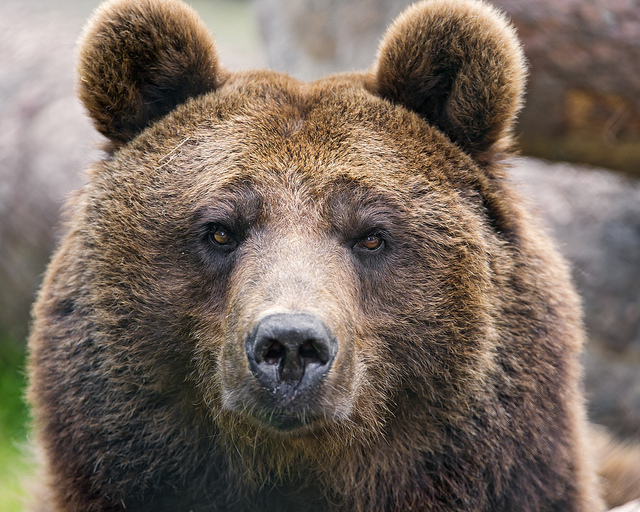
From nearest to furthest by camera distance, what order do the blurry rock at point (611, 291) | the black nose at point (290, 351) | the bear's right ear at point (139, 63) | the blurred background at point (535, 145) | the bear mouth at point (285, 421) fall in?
the black nose at point (290, 351), the bear mouth at point (285, 421), the bear's right ear at point (139, 63), the blurred background at point (535, 145), the blurry rock at point (611, 291)

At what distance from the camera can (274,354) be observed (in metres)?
3.67

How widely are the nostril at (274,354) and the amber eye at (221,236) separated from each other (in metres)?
0.89

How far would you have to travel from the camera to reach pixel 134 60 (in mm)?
4566

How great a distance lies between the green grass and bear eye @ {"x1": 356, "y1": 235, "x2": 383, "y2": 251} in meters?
3.99

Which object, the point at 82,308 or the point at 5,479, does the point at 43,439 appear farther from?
the point at 5,479

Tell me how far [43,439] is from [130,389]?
658 mm

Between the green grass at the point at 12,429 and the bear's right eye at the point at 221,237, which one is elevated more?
the bear's right eye at the point at 221,237

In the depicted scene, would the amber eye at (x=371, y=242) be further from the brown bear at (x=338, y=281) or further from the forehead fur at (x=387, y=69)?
the forehead fur at (x=387, y=69)

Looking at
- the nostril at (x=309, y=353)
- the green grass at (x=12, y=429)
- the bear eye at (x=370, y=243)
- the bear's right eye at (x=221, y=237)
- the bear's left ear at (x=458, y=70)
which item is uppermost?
the bear's left ear at (x=458, y=70)

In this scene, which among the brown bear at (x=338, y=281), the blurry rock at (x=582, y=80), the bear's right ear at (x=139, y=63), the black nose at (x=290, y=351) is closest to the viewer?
the black nose at (x=290, y=351)

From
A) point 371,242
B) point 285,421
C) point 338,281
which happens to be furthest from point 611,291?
point 285,421

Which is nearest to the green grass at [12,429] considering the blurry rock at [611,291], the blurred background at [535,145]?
the blurred background at [535,145]

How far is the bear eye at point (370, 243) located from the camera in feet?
14.2

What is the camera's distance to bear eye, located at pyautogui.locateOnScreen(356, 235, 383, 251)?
4316mm
